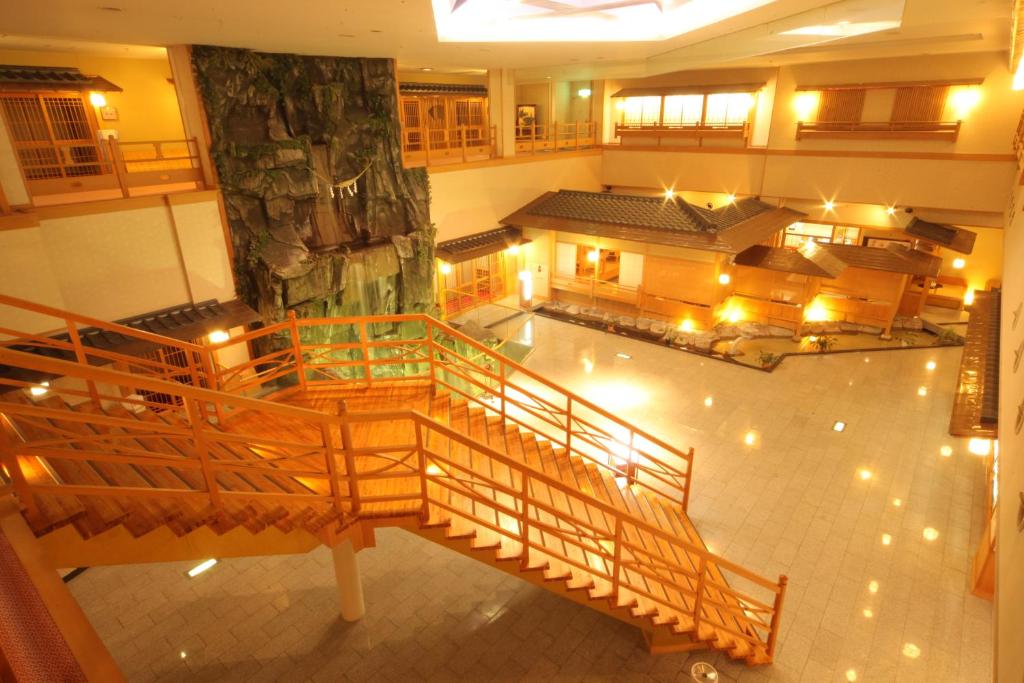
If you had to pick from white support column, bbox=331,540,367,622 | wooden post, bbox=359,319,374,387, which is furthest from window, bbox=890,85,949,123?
white support column, bbox=331,540,367,622

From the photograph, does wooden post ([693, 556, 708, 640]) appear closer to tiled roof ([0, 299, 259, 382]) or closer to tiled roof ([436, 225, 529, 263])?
tiled roof ([0, 299, 259, 382])

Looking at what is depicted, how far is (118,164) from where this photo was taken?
852cm

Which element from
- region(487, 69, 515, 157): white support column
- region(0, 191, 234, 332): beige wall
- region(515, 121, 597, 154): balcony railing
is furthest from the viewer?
region(515, 121, 597, 154): balcony railing

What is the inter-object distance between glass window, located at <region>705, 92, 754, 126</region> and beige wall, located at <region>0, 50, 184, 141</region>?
51.4ft

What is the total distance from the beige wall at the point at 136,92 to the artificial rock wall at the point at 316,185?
4.19 meters

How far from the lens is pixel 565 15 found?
912 cm

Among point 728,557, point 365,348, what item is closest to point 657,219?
point 728,557

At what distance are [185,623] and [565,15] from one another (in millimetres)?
10465

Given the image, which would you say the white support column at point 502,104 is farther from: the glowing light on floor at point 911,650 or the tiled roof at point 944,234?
the glowing light on floor at point 911,650

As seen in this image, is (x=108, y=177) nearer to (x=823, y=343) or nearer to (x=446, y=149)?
(x=446, y=149)

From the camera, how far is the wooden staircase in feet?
11.1

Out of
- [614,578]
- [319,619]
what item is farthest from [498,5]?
[319,619]

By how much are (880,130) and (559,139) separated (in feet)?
31.9

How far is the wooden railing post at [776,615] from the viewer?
5.43 meters
